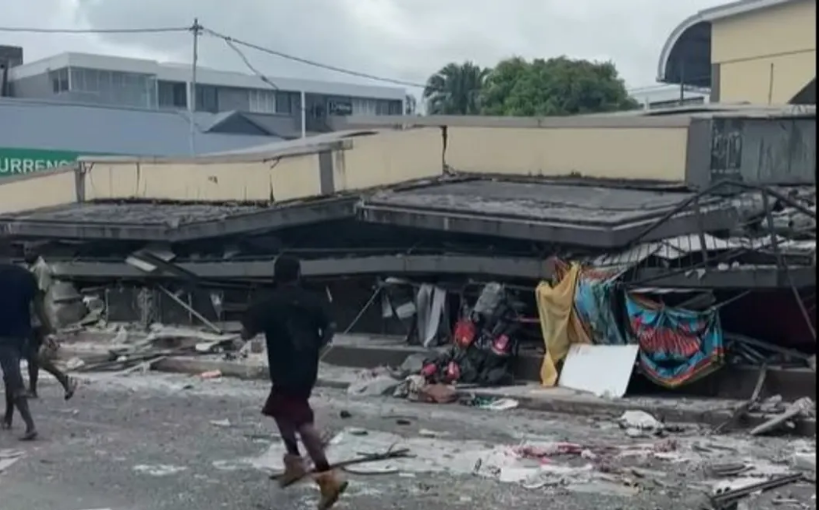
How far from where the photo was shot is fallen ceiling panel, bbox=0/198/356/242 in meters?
19.0

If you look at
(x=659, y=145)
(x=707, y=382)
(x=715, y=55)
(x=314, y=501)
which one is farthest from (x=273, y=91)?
(x=314, y=501)

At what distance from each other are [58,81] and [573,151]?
45203 millimetres

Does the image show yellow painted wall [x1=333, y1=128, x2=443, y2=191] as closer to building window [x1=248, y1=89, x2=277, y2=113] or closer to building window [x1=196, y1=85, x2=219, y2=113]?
building window [x1=196, y1=85, x2=219, y2=113]

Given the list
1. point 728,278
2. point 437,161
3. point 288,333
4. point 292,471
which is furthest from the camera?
point 437,161

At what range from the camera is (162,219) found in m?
21.4

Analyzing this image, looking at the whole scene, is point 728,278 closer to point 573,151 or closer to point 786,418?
point 786,418

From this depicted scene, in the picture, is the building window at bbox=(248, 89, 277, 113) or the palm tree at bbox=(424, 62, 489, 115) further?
the building window at bbox=(248, 89, 277, 113)

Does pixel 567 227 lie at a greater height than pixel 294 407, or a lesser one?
greater

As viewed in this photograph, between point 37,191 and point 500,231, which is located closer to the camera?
point 500,231

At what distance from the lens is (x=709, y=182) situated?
17.0 m

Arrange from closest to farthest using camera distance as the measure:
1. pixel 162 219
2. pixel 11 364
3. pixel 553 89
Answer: pixel 11 364, pixel 162 219, pixel 553 89

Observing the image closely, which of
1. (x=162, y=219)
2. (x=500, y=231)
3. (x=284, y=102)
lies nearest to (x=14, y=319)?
(x=500, y=231)

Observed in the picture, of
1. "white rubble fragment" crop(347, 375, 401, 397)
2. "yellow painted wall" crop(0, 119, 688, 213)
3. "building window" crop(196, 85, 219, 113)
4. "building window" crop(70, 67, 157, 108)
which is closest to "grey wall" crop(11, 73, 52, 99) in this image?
"building window" crop(70, 67, 157, 108)

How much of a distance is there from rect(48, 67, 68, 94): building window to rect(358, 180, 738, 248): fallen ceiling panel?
43.2 metres
